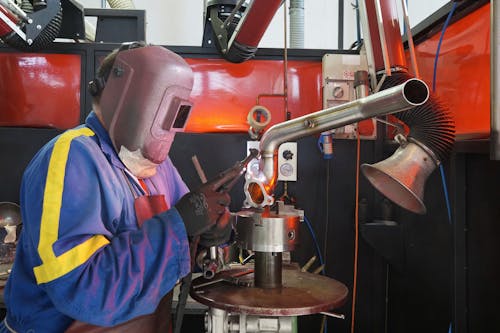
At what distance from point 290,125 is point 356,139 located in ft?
4.26

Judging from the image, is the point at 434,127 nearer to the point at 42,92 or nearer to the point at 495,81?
the point at 495,81

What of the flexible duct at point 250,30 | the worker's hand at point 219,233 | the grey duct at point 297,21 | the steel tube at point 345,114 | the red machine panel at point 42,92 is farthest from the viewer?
the grey duct at point 297,21

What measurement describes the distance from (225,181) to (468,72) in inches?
37.5

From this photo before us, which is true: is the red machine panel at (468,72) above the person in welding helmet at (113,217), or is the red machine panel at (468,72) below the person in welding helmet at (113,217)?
above

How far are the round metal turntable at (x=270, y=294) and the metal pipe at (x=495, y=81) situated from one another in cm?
53

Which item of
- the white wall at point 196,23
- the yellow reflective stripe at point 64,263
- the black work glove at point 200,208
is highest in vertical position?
the white wall at point 196,23

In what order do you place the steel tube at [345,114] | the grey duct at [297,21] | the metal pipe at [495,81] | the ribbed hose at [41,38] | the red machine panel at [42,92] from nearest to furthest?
the steel tube at [345,114], the metal pipe at [495,81], the ribbed hose at [41,38], the red machine panel at [42,92], the grey duct at [297,21]

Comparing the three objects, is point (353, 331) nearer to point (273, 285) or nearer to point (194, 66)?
point (273, 285)

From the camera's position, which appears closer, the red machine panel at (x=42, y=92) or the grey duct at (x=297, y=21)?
the red machine panel at (x=42, y=92)

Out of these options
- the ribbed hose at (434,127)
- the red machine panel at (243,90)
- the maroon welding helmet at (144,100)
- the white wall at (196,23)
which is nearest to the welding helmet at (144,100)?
the maroon welding helmet at (144,100)

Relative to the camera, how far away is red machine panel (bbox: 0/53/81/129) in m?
2.48

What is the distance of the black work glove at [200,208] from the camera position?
109 cm

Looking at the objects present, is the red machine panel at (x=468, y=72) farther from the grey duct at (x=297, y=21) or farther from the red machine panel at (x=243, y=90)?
the grey duct at (x=297, y=21)

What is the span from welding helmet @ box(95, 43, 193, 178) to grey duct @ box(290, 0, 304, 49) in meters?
2.11
